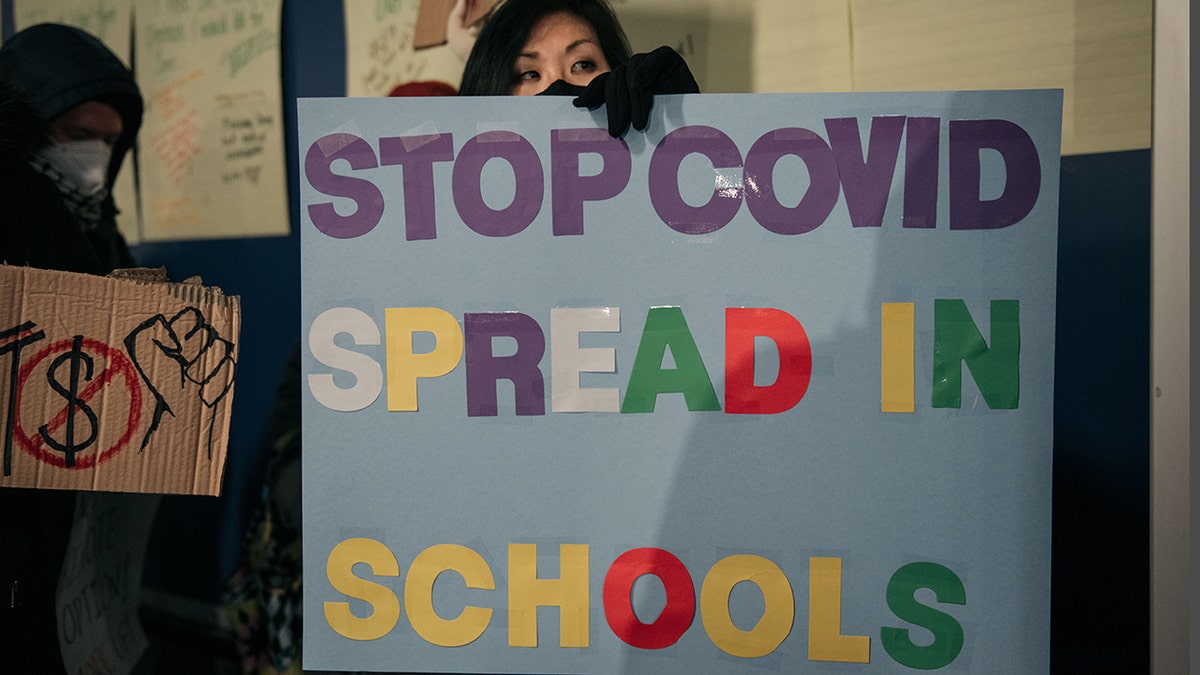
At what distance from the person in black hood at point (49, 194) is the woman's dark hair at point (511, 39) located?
623mm

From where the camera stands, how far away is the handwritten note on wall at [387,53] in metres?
1.66

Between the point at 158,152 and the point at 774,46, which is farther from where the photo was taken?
the point at 158,152

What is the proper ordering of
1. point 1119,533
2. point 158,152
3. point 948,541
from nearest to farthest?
point 948,541 < point 1119,533 < point 158,152

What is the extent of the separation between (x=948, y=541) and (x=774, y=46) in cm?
99

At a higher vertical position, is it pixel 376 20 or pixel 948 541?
pixel 376 20

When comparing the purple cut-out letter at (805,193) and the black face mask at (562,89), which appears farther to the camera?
the black face mask at (562,89)

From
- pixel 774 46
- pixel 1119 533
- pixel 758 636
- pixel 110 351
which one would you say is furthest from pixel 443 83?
pixel 1119 533

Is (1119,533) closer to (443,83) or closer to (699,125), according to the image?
(699,125)

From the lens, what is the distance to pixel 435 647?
86 cm

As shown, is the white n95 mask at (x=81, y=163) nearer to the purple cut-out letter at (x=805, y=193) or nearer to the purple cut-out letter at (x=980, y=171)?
the purple cut-out letter at (x=805, y=193)

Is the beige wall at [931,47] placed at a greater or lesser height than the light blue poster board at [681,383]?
greater

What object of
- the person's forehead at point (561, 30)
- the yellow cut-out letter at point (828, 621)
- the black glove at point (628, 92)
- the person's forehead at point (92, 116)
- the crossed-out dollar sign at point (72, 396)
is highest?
the person's forehead at point (561, 30)

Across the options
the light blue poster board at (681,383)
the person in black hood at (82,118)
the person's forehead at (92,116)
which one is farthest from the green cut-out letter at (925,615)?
the person's forehead at (92,116)

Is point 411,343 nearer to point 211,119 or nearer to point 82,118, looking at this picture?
point 82,118
